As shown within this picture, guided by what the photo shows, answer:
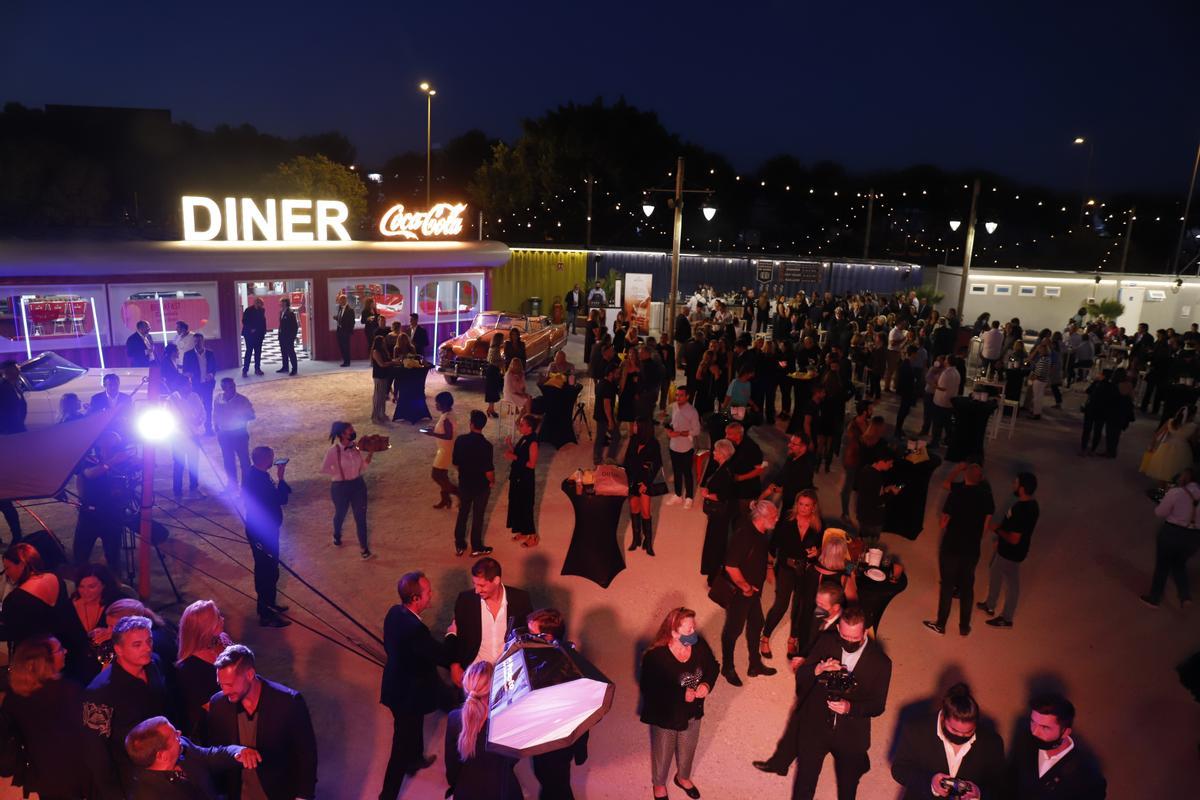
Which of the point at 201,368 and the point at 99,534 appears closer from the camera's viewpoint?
the point at 99,534

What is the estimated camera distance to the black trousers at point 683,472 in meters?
9.55

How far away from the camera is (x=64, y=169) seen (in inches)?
1588

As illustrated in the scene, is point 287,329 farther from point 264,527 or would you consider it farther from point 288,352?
point 264,527

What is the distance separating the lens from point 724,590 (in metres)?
5.85

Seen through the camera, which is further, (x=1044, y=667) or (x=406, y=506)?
(x=406, y=506)

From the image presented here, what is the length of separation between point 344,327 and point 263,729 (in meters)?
14.7

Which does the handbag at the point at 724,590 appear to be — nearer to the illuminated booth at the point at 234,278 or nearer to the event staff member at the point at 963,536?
the event staff member at the point at 963,536

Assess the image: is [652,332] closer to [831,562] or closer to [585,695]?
[831,562]

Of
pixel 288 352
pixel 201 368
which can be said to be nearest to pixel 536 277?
pixel 288 352

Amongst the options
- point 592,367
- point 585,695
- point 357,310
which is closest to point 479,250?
point 357,310

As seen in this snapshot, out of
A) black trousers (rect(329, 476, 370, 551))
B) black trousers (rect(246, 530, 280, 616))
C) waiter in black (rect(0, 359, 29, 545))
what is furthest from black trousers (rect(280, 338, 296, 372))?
black trousers (rect(246, 530, 280, 616))

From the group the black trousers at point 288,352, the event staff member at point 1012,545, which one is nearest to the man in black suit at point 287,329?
the black trousers at point 288,352

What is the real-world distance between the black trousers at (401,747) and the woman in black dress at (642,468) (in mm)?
4083

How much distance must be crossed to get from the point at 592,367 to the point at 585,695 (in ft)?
33.8
